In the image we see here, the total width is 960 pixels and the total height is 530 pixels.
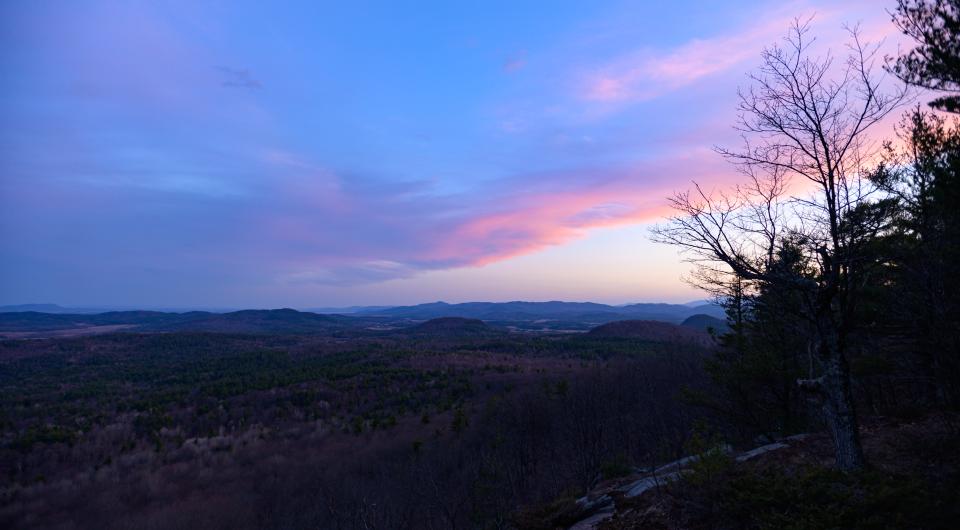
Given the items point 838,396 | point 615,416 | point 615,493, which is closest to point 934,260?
point 838,396

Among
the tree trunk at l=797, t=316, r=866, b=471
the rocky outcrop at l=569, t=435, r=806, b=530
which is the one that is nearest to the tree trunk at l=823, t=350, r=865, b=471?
the tree trunk at l=797, t=316, r=866, b=471

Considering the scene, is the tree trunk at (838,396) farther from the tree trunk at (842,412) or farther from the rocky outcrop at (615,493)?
the rocky outcrop at (615,493)

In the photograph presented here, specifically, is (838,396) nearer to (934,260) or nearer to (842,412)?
(842,412)

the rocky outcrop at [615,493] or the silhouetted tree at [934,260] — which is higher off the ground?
the silhouetted tree at [934,260]

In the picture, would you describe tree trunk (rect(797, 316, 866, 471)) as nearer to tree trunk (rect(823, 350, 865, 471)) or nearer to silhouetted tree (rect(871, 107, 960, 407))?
tree trunk (rect(823, 350, 865, 471))

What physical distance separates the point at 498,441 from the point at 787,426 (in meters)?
17.4

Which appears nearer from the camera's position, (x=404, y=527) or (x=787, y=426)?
(x=787, y=426)

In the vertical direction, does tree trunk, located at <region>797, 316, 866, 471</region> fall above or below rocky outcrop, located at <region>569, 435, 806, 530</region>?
above

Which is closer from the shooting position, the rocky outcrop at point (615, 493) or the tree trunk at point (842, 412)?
the tree trunk at point (842, 412)

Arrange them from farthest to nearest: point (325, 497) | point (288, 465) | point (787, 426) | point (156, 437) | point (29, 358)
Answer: point (29, 358)
point (156, 437)
point (288, 465)
point (325, 497)
point (787, 426)

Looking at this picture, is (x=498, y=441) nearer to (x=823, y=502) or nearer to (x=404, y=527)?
(x=404, y=527)

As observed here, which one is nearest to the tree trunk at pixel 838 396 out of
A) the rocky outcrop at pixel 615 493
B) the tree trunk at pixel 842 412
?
the tree trunk at pixel 842 412

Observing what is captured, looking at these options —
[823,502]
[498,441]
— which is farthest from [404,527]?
[823,502]

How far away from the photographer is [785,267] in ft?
26.1
